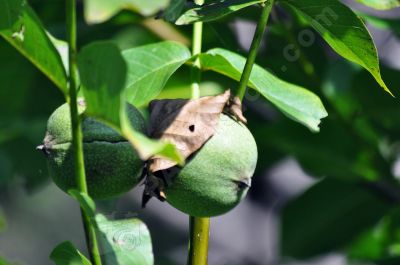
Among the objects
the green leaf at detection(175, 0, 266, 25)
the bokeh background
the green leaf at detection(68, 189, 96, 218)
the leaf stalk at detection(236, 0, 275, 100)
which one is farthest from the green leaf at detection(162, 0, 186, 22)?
the bokeh background

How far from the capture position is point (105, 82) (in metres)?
0.95

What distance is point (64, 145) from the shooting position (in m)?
1.16

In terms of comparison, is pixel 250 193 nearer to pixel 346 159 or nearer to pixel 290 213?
pixel 290 213

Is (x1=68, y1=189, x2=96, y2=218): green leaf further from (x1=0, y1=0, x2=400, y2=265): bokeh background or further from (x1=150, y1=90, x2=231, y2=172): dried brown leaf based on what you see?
(x1=0, y1=0, x2=400, y2=265): bokeh background

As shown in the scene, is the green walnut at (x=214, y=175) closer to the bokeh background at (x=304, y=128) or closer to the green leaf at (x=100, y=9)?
the green leaf at (x=100, y=9)

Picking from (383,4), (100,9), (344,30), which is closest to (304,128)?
(383,4)

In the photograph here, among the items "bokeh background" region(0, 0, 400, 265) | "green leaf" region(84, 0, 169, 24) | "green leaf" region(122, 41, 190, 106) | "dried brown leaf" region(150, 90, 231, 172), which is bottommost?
"bokeh background" region(0, 0, 400, 265)

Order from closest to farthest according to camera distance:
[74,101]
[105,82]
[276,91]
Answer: [105,82]
[74,101]
[276,91]

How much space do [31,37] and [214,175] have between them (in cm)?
31

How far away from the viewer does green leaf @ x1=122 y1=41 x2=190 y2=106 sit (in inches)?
49.3

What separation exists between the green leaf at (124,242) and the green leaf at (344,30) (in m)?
0.39

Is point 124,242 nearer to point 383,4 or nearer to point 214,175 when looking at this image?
point 214,175

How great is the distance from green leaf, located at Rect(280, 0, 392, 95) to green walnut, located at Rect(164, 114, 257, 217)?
0.67ft

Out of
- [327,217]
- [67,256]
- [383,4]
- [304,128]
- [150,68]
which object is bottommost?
[327,217]
